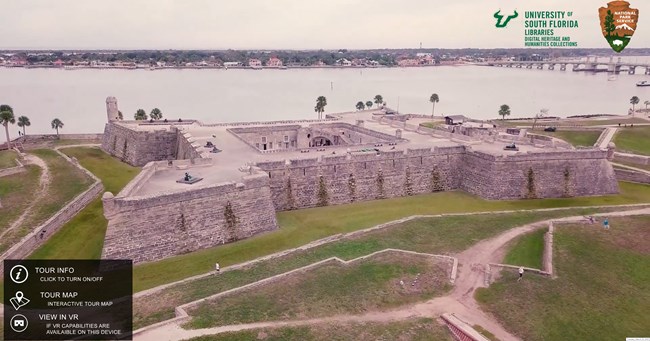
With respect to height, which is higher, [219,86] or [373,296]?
[219,86]

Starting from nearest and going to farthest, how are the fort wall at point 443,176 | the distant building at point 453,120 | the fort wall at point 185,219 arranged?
the fort wall at point 185,219, the fort wall at point 443,176, the distant building at point 453,120

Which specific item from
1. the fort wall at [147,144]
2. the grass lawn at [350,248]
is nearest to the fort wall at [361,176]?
the grass lawn at [350,248]

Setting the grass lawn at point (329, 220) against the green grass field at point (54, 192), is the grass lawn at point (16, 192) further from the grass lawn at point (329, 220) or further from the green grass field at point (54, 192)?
the grass lawn at point (329, 220)

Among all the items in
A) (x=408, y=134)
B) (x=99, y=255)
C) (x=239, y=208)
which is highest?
(x=408, y=134)

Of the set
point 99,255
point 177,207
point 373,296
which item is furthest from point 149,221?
point 373,296

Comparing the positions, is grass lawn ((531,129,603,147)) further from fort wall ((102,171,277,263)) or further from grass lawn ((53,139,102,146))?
grass lawn ((53,139,102,146))

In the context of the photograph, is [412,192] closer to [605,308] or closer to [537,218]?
[537,218]

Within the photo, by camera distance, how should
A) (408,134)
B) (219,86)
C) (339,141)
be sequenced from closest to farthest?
(408,134) < (339,141) < (219,86)

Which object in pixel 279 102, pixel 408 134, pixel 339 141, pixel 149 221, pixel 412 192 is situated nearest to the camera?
pixel 149 221
